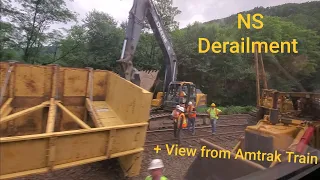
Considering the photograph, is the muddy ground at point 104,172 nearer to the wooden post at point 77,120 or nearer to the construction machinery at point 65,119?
the construction machinery at point 65,119

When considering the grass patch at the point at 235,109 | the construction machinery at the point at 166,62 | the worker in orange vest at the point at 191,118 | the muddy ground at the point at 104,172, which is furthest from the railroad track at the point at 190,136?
the grass patch at the point at 235,109

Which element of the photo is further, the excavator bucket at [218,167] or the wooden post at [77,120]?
the wooden post at [77,120]

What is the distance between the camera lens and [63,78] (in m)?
4.52

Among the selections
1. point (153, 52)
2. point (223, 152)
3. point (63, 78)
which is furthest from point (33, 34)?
point (223, 152)

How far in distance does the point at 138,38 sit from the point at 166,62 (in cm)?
205

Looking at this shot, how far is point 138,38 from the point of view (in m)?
8.14

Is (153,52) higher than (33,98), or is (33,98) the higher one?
(153,52)

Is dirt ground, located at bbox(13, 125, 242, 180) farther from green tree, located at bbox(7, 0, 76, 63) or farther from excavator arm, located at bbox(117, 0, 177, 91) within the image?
green tree, located at bbox(7, 0, 76, 63)

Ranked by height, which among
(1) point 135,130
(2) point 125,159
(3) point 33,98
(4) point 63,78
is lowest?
(2) point 125,159

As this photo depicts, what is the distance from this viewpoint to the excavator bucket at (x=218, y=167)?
3.06 metres

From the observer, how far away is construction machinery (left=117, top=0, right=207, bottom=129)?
7688mm

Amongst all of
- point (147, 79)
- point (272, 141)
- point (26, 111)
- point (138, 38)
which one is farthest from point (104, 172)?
point (147, 79)

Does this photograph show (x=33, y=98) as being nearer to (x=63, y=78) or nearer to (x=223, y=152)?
(x=63, y=78)

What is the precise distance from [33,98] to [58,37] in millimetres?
12524
